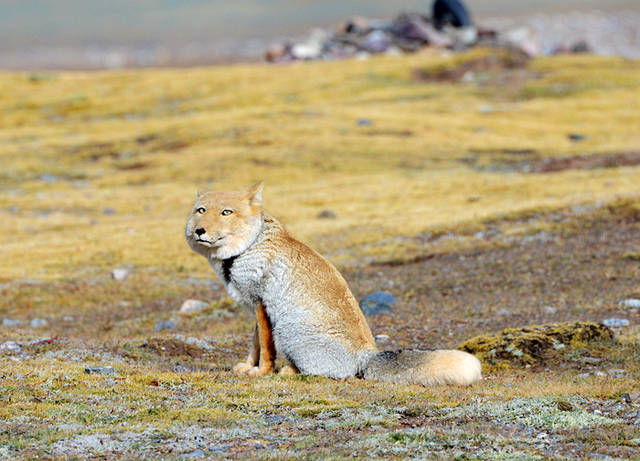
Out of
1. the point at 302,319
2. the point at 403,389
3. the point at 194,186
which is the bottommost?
the point at 194,186

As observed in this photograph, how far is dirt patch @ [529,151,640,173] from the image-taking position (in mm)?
58625

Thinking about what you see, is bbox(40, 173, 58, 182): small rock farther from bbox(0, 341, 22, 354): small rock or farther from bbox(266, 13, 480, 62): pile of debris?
bbox(266, 13, 480, 62): pile of debris

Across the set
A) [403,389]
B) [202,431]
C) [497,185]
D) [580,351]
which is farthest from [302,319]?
[497,185]

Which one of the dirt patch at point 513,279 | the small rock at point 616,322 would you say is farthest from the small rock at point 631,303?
the small rock at point 616,322

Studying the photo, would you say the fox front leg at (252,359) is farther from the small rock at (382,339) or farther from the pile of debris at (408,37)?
the pile of debris at (408,37)

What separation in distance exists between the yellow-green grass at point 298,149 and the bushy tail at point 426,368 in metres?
21.7

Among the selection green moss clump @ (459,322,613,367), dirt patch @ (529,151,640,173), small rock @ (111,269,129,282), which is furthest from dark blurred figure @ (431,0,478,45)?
green moss clump @ (459,322,613,367)

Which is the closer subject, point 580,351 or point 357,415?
point 357,415

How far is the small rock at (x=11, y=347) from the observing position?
62.3 feet

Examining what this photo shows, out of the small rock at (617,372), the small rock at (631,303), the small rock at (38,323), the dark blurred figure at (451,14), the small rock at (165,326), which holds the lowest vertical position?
the small rock at (38,323)

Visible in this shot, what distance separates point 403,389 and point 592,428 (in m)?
3.47

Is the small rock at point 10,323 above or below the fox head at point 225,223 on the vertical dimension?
below

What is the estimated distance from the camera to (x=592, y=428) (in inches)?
457

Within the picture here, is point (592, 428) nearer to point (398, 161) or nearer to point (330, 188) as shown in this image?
point (330, 188)
